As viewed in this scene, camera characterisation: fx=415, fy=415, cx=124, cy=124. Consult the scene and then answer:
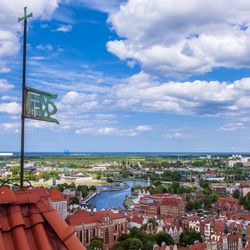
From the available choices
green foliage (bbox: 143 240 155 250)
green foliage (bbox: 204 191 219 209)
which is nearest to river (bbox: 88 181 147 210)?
green foliage (bbox: 204 191 219 209)

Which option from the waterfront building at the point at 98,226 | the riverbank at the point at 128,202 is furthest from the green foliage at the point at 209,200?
the waterfront building at the point at 98,226

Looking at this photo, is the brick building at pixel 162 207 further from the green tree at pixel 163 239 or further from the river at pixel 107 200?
the green tree at pixel 163 239

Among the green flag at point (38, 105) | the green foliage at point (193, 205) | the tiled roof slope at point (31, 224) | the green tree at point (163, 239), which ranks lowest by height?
the green foliage at point (193, 205)

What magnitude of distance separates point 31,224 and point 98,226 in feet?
77.0

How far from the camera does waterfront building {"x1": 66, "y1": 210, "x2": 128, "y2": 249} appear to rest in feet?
77.8

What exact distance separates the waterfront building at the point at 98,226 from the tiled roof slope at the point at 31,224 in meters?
21.9

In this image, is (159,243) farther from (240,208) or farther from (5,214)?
(5,214)

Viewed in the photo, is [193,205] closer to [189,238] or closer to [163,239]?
[189,238]

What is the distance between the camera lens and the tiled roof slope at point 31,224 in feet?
5.95

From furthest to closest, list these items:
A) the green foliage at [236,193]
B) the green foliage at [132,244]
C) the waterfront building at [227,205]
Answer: the green foliage at [236,193] < the waterfront building at [227,205] < the green foliage at [132,244]

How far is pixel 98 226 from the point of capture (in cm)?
2470

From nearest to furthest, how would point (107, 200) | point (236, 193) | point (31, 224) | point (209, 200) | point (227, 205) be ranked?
point (31, 224) → point (227, 205) → point (209, 200) → point (107, 200) → point (236, 193)

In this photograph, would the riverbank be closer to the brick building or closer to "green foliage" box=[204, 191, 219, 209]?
the brick building

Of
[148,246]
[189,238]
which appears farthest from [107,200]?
[148,246]
